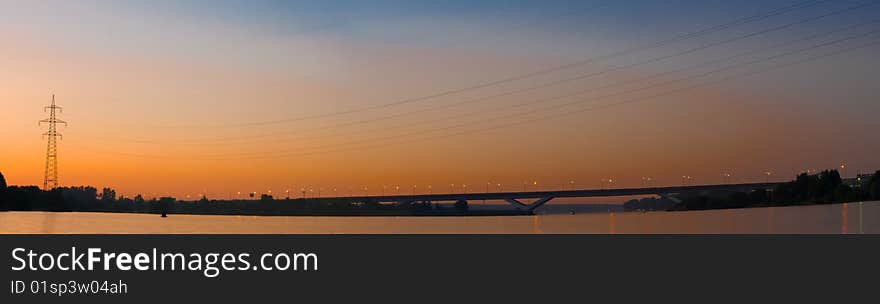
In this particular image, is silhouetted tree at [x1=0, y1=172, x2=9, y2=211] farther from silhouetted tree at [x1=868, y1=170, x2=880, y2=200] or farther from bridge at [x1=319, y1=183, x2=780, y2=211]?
silhouetted tree at [x1=868, y1=170, x2=880, y2=200]
